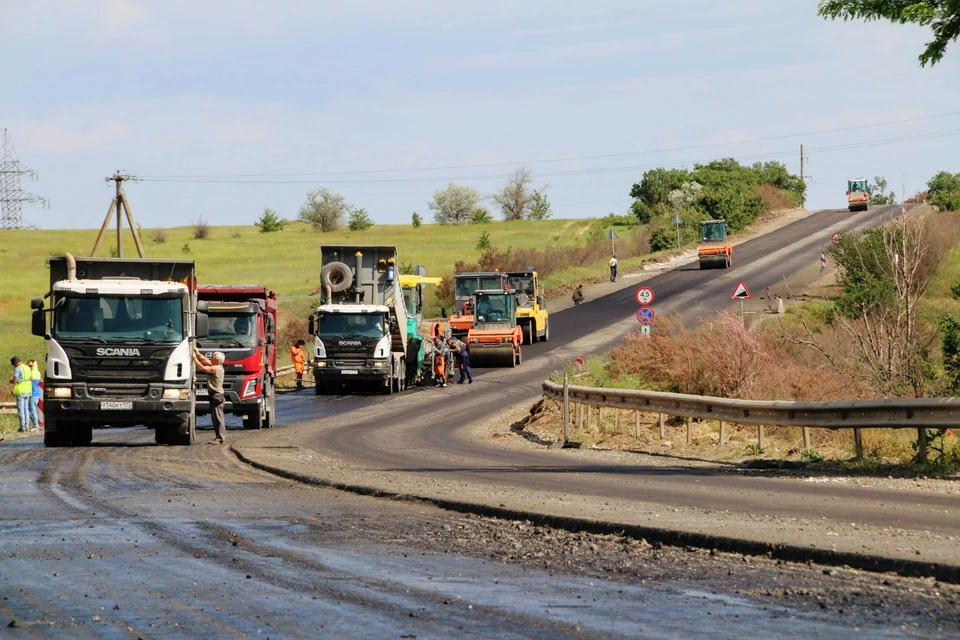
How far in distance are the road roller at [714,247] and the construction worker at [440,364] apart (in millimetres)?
31801

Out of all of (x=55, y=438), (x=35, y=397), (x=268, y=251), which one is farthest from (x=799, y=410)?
(x=268, y=251)

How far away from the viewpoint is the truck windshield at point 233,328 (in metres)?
27.3

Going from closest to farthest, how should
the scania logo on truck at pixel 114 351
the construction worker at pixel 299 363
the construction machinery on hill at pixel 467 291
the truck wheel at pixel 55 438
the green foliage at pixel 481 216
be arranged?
1. the scania logo on truck at pixel 114 351
2. the truck wheel at pixel 55 438
3. the construction worker at pixel 299 363
4. the construction machinery on hill at pixel 467 291
5. the green foliage at pixel 481 216

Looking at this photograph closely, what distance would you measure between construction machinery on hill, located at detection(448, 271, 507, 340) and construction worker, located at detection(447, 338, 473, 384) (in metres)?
4.44

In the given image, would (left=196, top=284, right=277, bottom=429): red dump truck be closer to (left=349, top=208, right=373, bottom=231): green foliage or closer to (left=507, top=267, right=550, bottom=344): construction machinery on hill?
(left=507, top=267, right=550, bottom=344): construction machinery on hill

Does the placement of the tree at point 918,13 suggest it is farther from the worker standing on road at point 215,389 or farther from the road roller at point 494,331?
the road roller at point 494,331

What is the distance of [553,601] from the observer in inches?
291

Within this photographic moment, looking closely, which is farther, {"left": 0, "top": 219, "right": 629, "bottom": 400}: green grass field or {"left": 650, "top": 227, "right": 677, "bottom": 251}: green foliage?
{"left": 650, "top": 227, "right": 677, "bottom": 251}: green foliage

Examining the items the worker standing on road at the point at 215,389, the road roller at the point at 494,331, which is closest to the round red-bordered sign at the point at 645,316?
the road roller at the point at 494,331

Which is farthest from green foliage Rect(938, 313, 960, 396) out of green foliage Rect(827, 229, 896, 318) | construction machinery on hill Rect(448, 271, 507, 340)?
construction machinery on hill Rect(448, 271, 507, 340)

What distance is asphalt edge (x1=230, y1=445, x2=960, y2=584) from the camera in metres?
8.20

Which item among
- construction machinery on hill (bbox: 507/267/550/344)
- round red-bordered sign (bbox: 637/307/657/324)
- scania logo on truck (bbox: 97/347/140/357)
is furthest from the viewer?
construction machinery on hill (bbox: 507/267/550/344)

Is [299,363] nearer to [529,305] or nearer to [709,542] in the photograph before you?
[529,305]

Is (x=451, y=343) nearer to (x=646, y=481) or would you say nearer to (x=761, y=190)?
(x=646, y=481)
